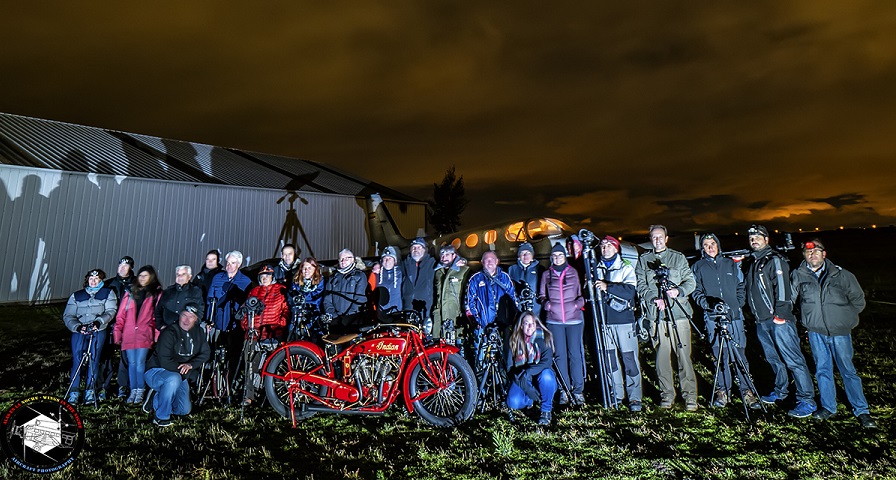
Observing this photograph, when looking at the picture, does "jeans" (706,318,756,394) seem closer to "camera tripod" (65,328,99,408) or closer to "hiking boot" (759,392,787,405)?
"hiking boot" (759,392,787,405)

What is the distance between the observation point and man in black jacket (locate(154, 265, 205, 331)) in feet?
17.7

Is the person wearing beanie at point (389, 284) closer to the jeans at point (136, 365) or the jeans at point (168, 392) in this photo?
the jeans at point (168, 392)

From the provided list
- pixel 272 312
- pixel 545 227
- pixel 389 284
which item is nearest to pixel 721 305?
pixel 389 284

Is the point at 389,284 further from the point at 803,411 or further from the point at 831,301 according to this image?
the point at 831,301

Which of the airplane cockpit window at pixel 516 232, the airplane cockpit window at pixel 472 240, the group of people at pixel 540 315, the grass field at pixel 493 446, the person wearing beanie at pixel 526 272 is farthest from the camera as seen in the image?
the airplane cockpit window at pixel 472 240

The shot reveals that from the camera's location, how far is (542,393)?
4.81m

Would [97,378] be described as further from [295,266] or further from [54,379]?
[295,266]

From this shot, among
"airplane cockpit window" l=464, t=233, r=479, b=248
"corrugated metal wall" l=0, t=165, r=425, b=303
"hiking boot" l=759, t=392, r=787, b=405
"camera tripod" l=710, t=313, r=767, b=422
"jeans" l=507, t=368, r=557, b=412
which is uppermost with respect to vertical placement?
"corrugated metal wall" l=0, t=165, r=425, b=303

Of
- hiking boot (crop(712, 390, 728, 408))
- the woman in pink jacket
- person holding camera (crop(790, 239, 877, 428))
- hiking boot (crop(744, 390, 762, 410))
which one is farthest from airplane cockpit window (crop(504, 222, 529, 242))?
the woman in pink jacket

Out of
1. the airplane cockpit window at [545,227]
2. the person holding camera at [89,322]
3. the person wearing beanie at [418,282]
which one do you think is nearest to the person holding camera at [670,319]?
the person wearing beanie at [418,282]

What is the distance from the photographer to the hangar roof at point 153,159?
1614 cm

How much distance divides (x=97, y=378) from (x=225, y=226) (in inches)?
533

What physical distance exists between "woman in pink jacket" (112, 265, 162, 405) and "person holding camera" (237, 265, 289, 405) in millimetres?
1298

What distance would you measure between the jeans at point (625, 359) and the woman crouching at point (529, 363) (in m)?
0.80
